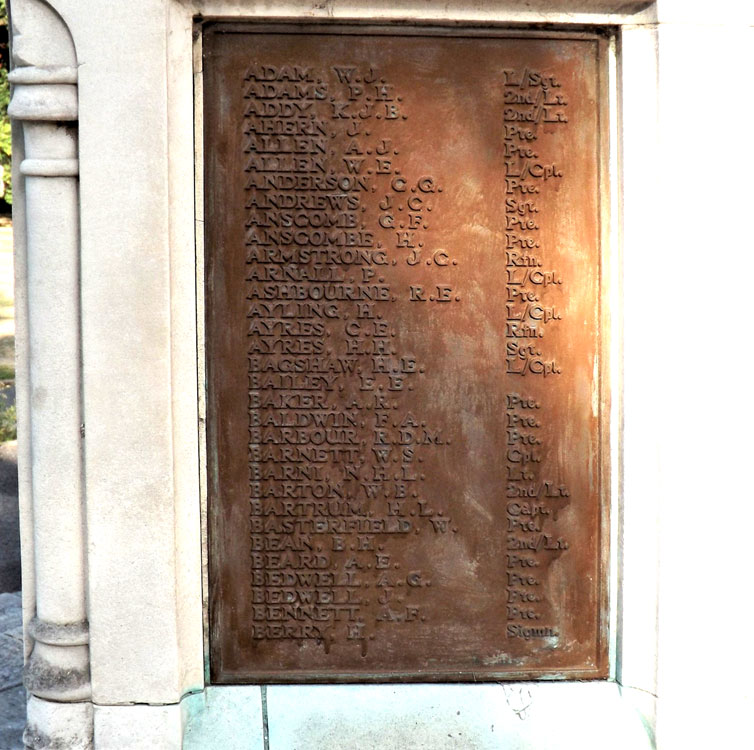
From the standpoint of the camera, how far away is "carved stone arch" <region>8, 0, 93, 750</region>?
3656 millimetres

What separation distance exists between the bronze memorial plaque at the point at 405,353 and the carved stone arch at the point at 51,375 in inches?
22.2

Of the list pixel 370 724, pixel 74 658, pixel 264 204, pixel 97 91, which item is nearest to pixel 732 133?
pixel 264 204

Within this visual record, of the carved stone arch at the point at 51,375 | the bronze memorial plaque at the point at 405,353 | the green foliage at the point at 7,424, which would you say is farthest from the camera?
the green foliage at the point at 7,424

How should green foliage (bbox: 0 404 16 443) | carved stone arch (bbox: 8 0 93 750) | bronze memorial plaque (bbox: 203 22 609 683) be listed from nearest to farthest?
carved stone arch (bbox: 8 0 93 750) → bronze memorial plaque (bbox: 203 22 609 683) → green foliage (bbox: 0 404 16 443)

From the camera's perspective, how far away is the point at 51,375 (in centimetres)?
379

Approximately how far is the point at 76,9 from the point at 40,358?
140cm

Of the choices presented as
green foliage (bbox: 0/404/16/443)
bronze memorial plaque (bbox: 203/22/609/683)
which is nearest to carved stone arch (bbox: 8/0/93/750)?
bronze memorial plaque (bbox: 203/22/609/683)

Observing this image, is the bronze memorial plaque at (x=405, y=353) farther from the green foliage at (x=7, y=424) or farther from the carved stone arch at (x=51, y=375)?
the green foliage at (x=7, y=424)

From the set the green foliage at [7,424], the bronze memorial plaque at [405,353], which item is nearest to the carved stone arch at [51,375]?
the bronze memorial plaque at [405,353]

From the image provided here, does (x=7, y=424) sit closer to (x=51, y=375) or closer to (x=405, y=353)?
(x=51, y=375)

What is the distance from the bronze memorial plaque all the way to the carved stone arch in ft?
1.85

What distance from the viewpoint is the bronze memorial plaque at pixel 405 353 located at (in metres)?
3.94

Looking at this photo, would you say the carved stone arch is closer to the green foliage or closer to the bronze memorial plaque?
the bronze memorial plaque

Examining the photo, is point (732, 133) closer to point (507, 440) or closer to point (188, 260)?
point (507, 440)
